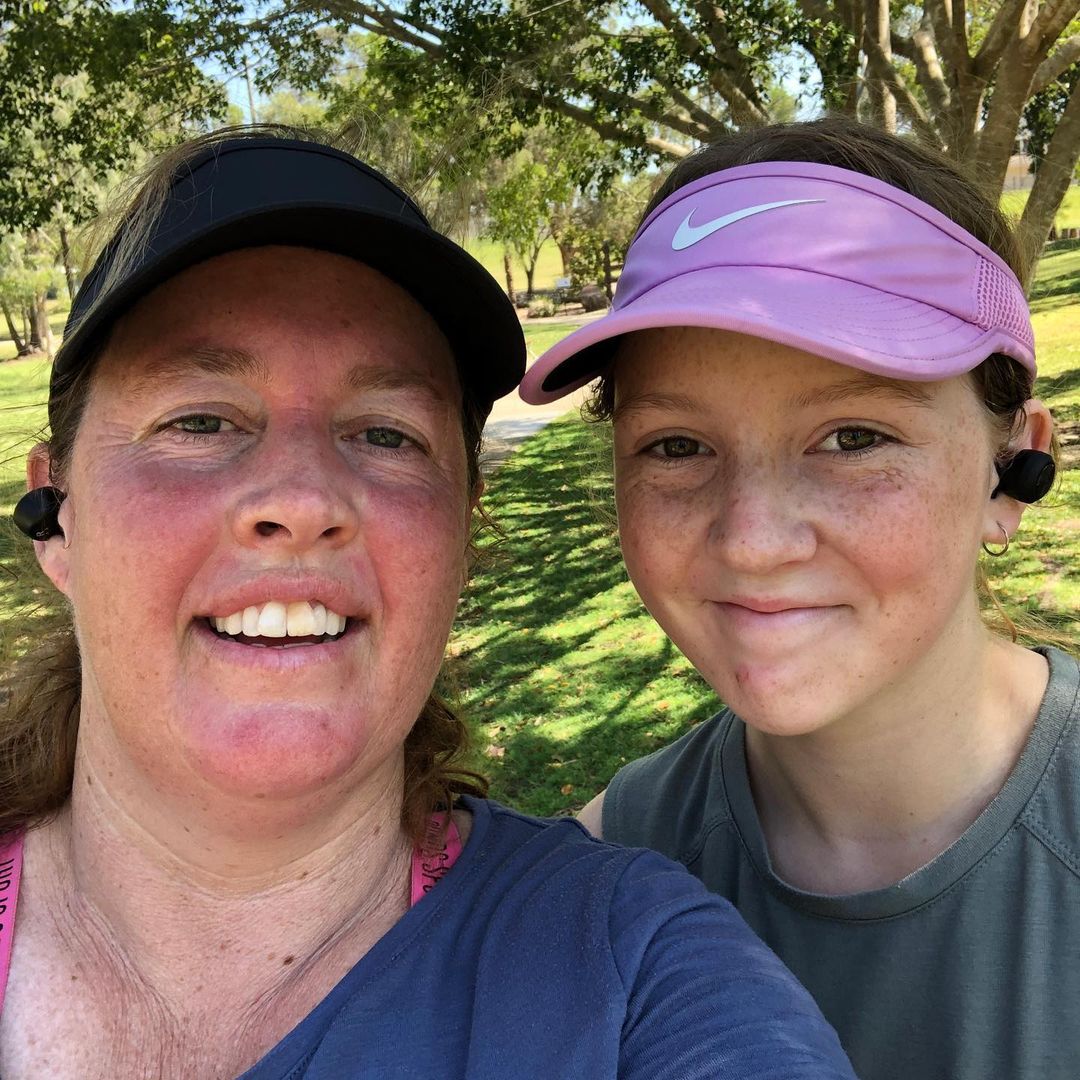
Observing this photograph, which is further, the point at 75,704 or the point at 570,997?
the point at 75,704

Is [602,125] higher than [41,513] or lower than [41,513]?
higher

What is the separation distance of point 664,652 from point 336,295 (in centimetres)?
527

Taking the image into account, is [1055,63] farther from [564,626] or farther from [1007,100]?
[564,626]

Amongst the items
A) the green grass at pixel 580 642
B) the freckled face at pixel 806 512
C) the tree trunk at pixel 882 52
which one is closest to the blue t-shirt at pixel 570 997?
the freckled face at pixel 806 512

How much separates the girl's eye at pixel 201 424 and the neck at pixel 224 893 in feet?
2.12

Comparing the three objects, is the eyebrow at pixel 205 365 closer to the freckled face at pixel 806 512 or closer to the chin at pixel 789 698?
the freckled face at pixel 806 512

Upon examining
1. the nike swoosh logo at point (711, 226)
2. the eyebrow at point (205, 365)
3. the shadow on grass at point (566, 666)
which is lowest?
the shadow on grass at point (566, 666)

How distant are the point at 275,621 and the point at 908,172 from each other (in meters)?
1.55

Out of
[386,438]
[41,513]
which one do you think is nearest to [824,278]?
[386,438]

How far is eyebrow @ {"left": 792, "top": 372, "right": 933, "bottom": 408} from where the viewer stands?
1861mm

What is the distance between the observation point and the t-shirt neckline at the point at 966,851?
204 centimetres

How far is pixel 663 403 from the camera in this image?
6.62 ft

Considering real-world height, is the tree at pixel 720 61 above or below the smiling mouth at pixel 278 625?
above

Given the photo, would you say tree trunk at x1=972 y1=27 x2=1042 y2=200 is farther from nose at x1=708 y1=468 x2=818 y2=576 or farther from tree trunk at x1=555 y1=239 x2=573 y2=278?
tree trunk at x1=555 y1=239 x2=573 y2=278
